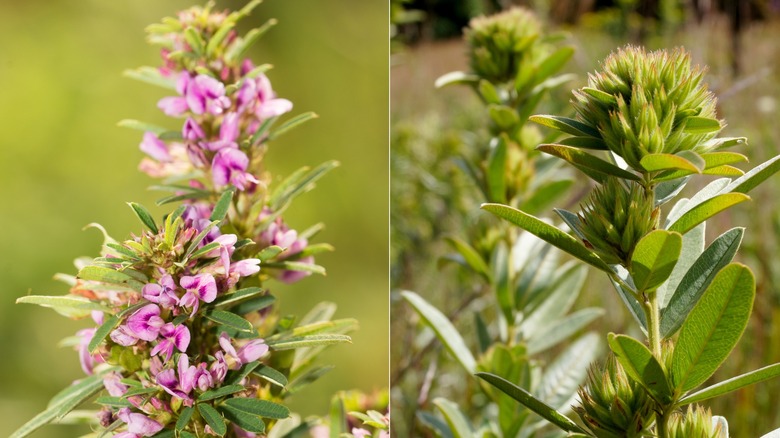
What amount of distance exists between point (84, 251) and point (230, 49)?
0.64 metres

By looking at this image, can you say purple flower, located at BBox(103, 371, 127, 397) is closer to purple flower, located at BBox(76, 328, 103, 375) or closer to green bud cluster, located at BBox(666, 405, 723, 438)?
purple flower, located at BBox(76, 328, 103, 375)

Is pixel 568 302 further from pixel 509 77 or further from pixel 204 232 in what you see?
pixel 204 232

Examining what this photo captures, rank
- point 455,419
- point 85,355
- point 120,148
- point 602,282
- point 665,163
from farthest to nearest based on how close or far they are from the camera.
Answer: point 602,282 → point 120,148 → point 455,419 → point 85,355 → point 665,163

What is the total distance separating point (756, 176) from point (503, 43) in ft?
1.14

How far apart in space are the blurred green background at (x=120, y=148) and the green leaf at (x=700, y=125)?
690 mm

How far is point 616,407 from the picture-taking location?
30 cm

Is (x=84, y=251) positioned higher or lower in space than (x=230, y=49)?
lower

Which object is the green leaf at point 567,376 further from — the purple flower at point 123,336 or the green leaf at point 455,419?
the purple flower at point 123,336

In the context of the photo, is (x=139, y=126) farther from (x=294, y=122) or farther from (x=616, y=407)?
(x=616, y=407)

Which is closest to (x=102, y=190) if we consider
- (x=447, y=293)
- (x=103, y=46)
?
(x=103, y=46)

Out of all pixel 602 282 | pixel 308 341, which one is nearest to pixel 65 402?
pixel 308 341

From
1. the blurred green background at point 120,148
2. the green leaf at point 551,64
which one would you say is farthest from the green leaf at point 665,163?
the blurred green background at point 120,148

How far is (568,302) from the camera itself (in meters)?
0.62

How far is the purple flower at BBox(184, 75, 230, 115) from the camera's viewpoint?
0.38m
